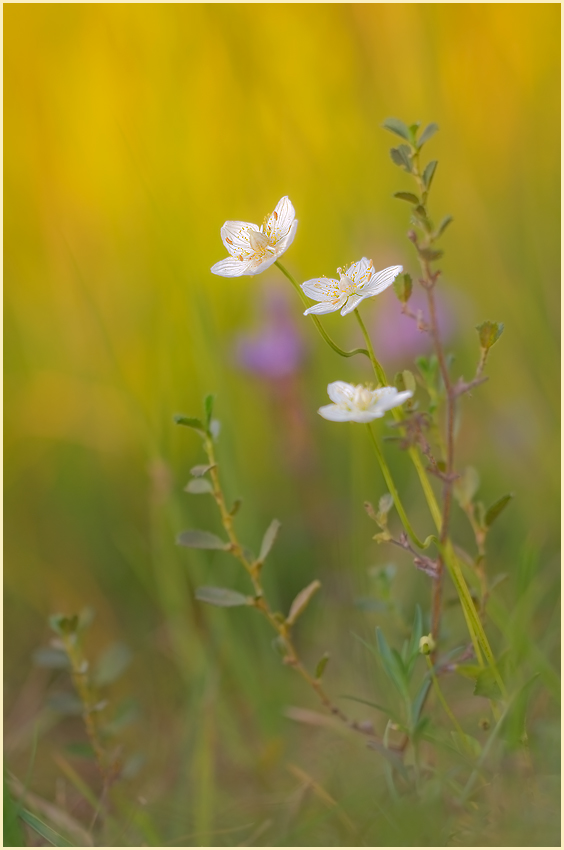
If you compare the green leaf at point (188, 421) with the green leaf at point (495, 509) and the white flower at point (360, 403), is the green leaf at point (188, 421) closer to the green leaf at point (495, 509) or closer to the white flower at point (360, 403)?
the white flower at point (360, 403)

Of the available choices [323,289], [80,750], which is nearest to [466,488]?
[323,289]

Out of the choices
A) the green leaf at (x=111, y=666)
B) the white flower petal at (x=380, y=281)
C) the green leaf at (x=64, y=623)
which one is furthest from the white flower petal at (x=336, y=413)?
the green leaf at (x=111, y=666)

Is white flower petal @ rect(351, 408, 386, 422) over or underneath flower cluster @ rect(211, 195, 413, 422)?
underneath

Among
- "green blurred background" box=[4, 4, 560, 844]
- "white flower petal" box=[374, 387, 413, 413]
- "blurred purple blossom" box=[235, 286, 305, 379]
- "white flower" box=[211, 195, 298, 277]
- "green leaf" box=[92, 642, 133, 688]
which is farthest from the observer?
"blurred purple blossom" box=[235, 286, 305, 379]

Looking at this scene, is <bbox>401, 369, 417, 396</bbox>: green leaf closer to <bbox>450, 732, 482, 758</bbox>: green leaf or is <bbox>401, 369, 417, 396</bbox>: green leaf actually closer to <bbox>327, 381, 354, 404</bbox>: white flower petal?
<bbox>327, 381, 354, 404</bbox>: white flower petal

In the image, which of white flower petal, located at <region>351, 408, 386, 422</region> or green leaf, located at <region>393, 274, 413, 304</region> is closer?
white flower petal, located at <region>351, 408, 386, 422</region>

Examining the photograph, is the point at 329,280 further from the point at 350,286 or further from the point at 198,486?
the point at 198,486

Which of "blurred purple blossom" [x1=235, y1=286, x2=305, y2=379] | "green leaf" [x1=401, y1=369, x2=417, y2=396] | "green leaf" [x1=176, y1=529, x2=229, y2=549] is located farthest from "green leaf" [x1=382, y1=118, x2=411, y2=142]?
"blurred purple blossom" [x1=235, y1=286, x2=305, y2=379]
